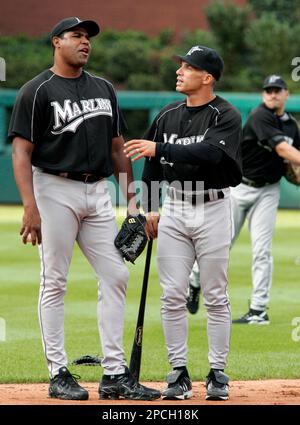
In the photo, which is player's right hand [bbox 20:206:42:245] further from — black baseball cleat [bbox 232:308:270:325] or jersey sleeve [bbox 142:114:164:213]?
black baseball cleat [bbox 232:308:270:325]

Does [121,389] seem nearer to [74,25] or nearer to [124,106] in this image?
[74,25]

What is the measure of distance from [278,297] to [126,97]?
17.0 m

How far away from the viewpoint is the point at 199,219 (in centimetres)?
634

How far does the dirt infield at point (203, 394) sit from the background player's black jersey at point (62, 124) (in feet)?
4.48

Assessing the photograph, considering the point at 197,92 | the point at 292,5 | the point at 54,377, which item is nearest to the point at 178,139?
the point at 197,92

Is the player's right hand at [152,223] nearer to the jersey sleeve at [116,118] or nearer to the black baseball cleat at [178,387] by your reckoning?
the jersey sleeve at [116,118]

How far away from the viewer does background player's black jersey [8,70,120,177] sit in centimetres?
603

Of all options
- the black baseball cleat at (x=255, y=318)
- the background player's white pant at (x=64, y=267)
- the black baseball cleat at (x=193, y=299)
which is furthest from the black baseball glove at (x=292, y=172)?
the background player's white pant at (x=64, y=267)

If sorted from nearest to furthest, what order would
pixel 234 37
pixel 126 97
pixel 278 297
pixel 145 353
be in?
pixel 145 353 < pixel 278 297 < pixel 126 97 < pixel 234 37

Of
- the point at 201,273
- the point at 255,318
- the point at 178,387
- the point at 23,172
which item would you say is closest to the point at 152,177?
the point at 201,273

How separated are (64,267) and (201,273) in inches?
33.6

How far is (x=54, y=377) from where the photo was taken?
20.0 feet
